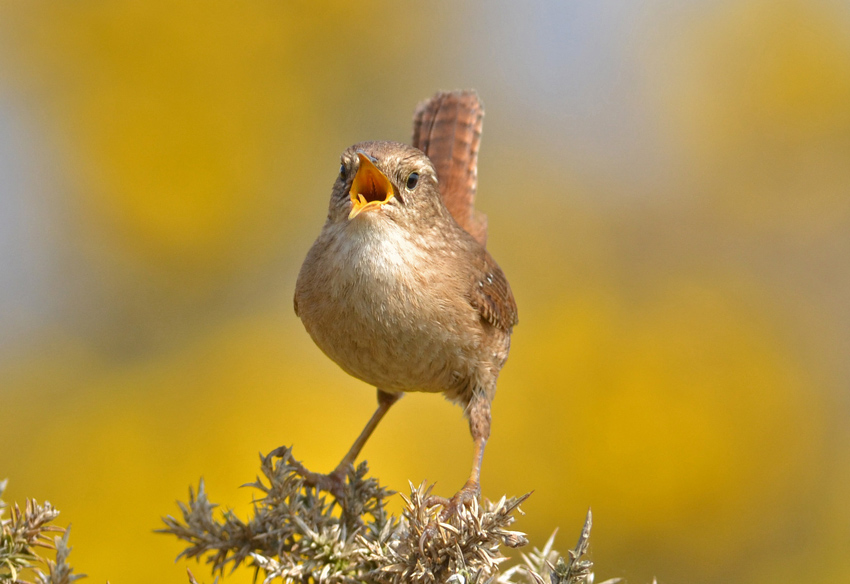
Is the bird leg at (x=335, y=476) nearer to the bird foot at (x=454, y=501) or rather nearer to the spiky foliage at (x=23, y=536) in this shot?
the bird foot at (x=454, y=501)

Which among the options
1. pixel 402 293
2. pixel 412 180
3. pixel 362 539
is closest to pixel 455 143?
pixel 412 180

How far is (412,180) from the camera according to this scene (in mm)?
2344

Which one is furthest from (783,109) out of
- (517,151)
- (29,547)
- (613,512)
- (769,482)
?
(29,547)

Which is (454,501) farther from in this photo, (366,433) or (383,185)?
(383,185)

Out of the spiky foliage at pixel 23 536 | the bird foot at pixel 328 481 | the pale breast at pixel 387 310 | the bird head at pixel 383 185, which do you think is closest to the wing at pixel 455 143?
the bird head at pixel 383 185

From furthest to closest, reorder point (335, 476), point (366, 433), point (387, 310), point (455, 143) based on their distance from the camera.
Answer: point (455, 143), point (366, 433), point (335, 476), point (387, 310)

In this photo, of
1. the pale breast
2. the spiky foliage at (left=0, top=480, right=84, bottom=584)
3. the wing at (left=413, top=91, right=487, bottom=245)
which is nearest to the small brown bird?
the pale breast

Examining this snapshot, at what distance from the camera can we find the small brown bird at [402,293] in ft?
7.11

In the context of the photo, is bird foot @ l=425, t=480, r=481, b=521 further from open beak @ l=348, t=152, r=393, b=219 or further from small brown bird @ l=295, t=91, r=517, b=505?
open beak @ l=348, t=152, r=393, b=219

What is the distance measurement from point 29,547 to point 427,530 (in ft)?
2.53

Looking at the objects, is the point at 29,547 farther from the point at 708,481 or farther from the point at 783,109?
the point at 783,109

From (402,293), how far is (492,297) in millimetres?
384

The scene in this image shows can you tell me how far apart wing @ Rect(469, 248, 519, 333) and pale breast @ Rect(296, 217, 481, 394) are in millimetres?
70

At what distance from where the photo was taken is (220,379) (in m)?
4.52
